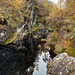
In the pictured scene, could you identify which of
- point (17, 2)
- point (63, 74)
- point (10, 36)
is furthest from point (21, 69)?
point (17, 2)

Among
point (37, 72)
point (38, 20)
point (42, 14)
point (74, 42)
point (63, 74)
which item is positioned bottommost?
point (37, 72)

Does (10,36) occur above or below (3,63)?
above

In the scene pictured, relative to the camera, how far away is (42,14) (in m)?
40.1

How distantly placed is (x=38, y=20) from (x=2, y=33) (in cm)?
2698

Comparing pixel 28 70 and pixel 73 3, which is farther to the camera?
pixel 73 3

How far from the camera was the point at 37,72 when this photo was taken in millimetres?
8797

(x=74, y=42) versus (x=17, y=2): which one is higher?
(x=17, y=2)

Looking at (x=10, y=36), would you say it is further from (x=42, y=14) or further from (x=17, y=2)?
(x=42, y=14)

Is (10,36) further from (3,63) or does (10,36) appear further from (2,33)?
(3,63)

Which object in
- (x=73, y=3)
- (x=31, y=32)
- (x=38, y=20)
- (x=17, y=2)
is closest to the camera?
(x=73, y=3)

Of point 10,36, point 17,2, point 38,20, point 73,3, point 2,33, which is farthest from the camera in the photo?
point 38,20

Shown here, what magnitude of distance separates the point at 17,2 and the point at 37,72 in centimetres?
2130

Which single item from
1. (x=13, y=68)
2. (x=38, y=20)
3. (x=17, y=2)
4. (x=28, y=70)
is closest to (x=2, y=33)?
(x=13, y=68)

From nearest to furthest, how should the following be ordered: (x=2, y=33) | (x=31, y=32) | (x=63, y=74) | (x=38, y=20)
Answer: (x=63, y=74) < (x=2, y=33) < (x=31, y=32) < (x=38, y=20)
